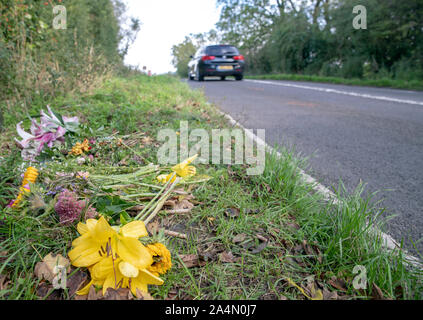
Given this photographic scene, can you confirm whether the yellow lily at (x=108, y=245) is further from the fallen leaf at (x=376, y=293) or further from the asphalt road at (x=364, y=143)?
the asphalt road at (x=364, y=143)

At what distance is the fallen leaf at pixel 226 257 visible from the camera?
1.36m

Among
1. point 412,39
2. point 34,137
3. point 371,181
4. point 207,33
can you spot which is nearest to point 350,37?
point 412,39

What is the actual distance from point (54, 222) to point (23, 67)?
346cm

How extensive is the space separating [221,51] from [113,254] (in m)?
14.0

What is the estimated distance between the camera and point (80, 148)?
2170 mm

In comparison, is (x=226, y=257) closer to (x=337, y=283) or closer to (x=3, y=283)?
(x=337, y=283)

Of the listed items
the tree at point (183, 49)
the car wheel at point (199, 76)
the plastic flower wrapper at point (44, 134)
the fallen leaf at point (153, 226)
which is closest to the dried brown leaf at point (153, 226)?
the fallen leaf at point (153, 226)

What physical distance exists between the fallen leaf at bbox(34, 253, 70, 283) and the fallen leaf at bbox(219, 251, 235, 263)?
642 mm

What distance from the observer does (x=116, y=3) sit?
14.5 m

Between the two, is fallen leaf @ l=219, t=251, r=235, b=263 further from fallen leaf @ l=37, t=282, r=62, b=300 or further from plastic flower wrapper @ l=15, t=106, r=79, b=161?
plastic flower wrapper @ l=15, t=106, r=79, b=161

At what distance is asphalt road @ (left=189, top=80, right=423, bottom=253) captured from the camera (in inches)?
82.8

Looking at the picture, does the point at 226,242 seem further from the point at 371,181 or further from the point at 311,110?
the point at 311,110

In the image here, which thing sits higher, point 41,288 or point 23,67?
point 23,67

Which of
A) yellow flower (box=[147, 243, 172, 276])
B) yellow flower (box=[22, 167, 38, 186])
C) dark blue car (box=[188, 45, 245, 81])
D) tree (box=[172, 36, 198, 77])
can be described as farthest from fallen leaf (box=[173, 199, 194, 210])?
tree (box=[172, 36, 198, 77])
